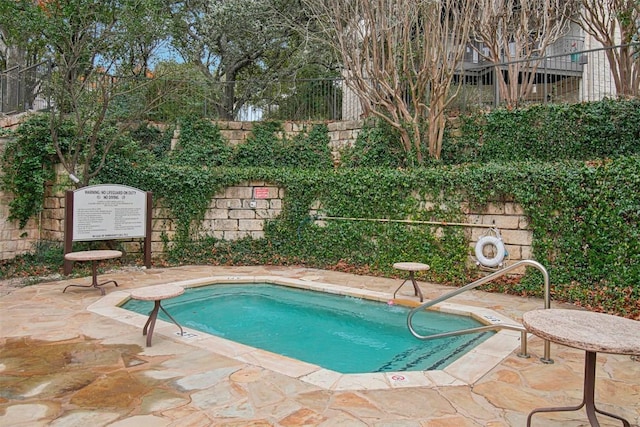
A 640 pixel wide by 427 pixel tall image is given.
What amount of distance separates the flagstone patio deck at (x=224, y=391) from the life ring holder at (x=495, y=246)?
2657mm

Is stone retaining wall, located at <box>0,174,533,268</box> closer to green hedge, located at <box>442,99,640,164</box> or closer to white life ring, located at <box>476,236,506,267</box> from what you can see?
white life ring, located at <box>476,236,506,267</box>

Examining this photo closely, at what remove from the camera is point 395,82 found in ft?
30.0

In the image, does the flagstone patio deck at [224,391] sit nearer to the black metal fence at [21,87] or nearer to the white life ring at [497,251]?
the white life ring at [497,251]

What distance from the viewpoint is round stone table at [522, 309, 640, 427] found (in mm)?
2350

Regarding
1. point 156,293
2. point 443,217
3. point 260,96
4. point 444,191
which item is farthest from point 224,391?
point 260,96

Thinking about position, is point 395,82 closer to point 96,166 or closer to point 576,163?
point 576,163

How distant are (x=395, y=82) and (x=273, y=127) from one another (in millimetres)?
3769

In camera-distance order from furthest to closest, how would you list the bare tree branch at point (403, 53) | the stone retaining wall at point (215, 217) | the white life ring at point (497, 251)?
the stone retaining wall at point (215, 217), the bare tree branch at point (403, 53), the white life ring at point (497, 251)

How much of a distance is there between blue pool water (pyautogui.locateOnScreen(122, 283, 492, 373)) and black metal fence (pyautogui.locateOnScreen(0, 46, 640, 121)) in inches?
197

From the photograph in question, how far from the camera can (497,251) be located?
7387mm

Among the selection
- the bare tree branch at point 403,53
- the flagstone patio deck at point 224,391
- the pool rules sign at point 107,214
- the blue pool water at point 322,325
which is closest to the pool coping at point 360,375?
the flagstone patio deck at point 224,391

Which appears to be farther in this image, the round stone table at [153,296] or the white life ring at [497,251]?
the white life ring at [497,251]

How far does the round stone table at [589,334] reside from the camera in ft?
7.71

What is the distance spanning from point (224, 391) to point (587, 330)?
8.44 feet
